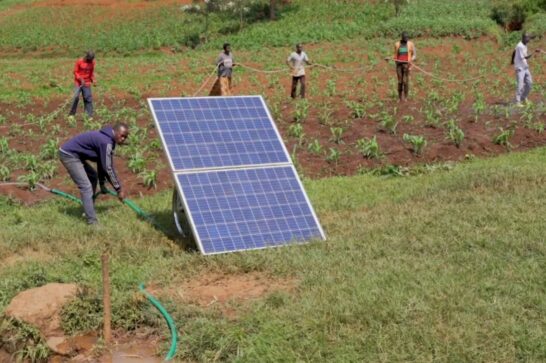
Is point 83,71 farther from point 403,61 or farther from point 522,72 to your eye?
point 522,72

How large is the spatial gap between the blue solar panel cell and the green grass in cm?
25

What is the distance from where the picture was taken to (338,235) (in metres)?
9.27

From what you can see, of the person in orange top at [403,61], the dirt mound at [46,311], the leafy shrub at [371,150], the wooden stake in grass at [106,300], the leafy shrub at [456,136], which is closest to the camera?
the wooden stake in grass at [106,300]

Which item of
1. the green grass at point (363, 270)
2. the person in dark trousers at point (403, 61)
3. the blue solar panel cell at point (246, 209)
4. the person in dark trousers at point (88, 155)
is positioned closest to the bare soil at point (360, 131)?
the person in dark trousers at point (403, 61)

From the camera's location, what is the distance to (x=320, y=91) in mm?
20500

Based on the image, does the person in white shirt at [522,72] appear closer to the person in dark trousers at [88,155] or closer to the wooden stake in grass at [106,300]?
the person in dark trousers at [88,155]

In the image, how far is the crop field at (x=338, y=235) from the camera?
21.6ft

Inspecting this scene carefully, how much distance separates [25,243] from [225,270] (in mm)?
2927

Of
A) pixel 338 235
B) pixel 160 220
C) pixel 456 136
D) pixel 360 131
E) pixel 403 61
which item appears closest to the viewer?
pixel 338 235

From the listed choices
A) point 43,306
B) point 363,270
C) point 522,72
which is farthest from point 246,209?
point 522,72

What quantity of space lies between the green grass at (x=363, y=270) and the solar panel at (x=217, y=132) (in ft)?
3.76

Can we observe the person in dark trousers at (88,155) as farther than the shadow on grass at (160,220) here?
Yes

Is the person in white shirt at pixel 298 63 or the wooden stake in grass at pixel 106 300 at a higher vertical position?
the wooden stake in grass at pixel 106 300

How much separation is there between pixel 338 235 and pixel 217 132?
2216mm
